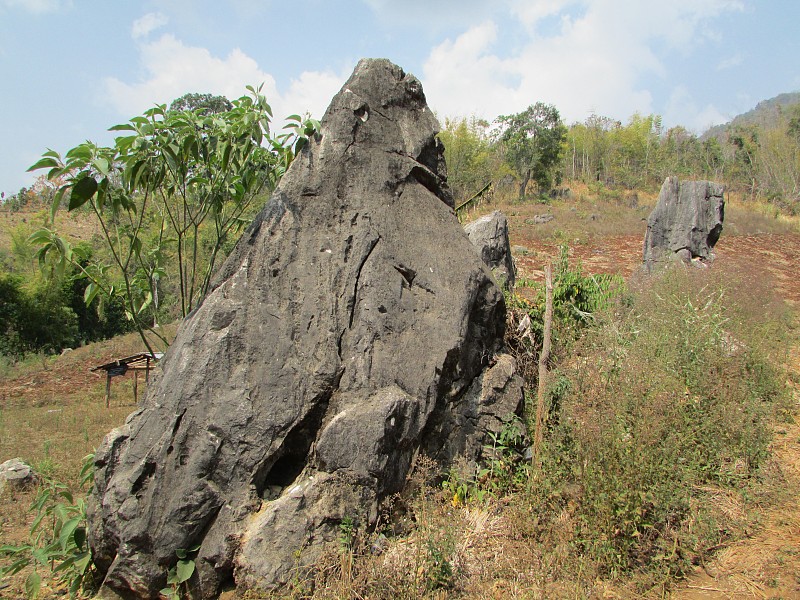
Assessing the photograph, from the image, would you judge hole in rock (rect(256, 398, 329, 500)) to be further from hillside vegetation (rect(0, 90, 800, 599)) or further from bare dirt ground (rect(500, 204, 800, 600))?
bare dirt ground (rect(500, 204, 800, 600))

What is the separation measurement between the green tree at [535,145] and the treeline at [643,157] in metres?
0.18

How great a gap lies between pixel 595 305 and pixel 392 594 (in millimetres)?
4526

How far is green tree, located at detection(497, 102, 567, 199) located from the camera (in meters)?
33.2

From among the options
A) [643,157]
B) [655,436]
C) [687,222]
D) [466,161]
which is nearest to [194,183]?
[655,436]

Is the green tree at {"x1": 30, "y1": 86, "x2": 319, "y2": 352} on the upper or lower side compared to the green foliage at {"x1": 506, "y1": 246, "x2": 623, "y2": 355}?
upper

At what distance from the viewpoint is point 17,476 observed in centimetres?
552

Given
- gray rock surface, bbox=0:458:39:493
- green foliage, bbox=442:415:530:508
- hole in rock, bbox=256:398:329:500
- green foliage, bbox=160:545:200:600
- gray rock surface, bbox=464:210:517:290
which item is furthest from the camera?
gray rock surface, bbox=464:210:517:290

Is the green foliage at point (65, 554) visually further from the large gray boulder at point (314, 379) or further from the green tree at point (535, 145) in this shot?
the green tree at point (535, 145)

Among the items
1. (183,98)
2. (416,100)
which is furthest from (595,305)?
(183,98)

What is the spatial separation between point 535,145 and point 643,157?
1320cm

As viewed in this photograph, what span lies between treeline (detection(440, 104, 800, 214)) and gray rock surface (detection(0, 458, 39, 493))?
24.7m

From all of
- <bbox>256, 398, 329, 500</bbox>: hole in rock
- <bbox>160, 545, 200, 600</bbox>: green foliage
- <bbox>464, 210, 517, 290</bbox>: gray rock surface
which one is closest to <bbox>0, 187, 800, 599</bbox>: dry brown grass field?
<bbox>160, 545, 200, 600</bbox>: green foliage

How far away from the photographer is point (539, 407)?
4.20 meters

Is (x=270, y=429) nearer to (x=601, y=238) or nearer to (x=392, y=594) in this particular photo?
(x=392, y=594)
